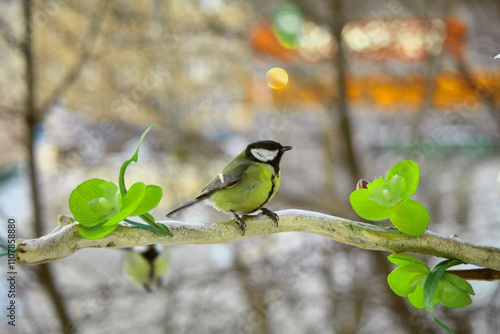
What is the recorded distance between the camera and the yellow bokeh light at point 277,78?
1197mm

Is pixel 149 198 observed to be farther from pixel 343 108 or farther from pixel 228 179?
pixel 343 108

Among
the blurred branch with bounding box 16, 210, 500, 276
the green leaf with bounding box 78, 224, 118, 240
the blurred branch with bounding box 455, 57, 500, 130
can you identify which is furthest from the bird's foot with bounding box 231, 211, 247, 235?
the blurred branch with bounding box 455, 57, 500, 130

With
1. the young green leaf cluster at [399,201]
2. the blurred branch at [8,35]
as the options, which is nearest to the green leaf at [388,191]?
the young green leaf cluster at [399,201]

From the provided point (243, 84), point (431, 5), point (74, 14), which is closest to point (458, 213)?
point (431, 5)

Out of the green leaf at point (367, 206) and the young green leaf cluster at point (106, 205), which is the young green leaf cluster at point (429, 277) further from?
the young green leaf cluster at point (106, 205)

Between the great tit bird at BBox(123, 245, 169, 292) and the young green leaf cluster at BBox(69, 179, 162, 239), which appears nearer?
the young green leaf cluster at BBox(69, 179, 162, 239)

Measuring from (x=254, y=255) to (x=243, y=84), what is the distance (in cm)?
50

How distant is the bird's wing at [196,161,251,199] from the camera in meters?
0.44

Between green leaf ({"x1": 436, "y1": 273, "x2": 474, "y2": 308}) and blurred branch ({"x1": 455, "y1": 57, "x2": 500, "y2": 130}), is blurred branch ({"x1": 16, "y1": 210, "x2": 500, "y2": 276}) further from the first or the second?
blurred branch ({"x1": 455, "y1": 57, "x2": 500, "y2": 130})

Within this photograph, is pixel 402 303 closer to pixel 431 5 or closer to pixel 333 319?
pixel 333 319

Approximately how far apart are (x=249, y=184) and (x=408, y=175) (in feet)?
0.50

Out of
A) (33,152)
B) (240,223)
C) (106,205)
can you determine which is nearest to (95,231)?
(106,205)

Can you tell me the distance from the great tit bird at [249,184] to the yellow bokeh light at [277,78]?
78cm

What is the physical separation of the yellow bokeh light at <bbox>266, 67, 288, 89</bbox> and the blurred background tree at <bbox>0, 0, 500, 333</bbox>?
0.02 metres
